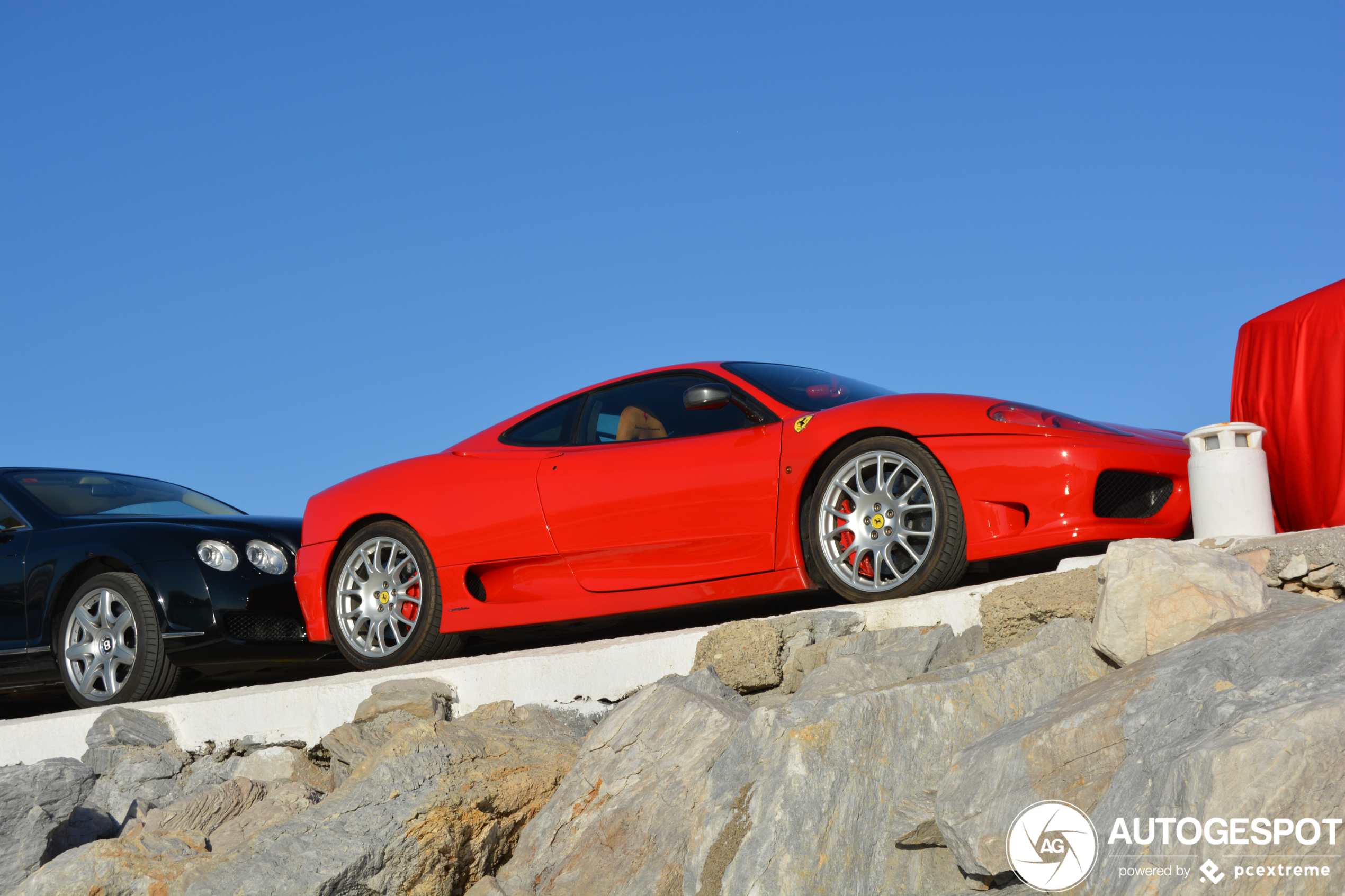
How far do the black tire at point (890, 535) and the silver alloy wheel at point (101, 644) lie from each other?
397cm

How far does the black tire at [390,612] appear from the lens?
5.86m

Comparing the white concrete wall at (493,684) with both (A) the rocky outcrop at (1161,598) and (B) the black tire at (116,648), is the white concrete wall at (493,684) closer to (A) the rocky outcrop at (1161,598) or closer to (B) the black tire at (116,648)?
(B) the black tire at (116,648)

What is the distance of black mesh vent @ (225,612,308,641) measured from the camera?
20.4 ft

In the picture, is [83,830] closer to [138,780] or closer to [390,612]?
[138,780]

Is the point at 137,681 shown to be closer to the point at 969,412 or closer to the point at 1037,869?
the point at 969,412

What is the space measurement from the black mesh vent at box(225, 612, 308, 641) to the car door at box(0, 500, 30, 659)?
4.73 ft

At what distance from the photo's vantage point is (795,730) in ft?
10.2

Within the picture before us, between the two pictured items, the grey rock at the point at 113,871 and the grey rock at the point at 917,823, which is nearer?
the grey rock at the point at 917,823

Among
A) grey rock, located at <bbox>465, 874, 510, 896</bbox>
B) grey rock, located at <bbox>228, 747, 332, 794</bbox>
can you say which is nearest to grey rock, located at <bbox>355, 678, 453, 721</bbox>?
grey rock, located at <bbox>228, 747, 332, 794</bbox>

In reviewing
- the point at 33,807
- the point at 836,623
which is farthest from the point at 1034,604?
the point at 33,807

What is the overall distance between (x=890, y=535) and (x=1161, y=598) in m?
1.44

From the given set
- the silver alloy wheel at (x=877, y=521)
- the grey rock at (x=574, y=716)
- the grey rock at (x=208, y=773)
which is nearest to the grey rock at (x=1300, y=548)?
the silver alloy wheel at (x=877, y=521)

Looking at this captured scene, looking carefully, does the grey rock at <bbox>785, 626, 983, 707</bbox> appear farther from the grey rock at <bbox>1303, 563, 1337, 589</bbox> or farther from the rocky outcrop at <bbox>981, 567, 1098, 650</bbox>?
the grey rock at <bbox>1303, 563, 1337, 589</bbox>

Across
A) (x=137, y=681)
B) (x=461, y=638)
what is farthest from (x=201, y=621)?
(x=461, y=638)
